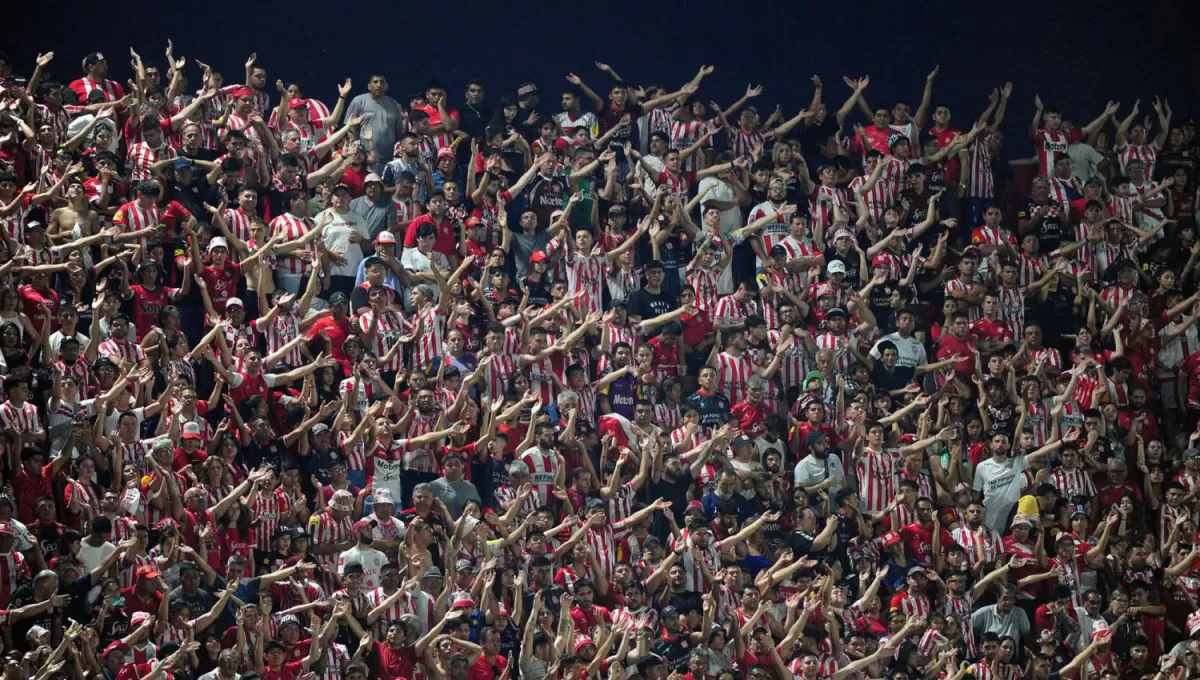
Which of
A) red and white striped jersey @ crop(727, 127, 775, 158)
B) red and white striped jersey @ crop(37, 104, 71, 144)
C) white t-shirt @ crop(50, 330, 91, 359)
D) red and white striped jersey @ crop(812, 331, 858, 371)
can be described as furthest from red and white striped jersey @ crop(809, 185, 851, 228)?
white t-shirt @ crop(50, 330, 91, 359)

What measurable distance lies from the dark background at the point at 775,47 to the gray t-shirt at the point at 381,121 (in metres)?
2.16

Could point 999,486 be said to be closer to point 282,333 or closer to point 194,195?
point 282,333

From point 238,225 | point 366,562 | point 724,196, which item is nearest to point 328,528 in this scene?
point 366,562

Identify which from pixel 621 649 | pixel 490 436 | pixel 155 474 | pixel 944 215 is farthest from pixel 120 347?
pixel 944 215

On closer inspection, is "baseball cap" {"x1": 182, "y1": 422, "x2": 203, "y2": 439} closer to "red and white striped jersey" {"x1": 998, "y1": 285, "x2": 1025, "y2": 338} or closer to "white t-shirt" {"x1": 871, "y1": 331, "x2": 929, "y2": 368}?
"white t-shirt" {"x1": 871, "y1": 331, "x2": 929, "y2": 368}

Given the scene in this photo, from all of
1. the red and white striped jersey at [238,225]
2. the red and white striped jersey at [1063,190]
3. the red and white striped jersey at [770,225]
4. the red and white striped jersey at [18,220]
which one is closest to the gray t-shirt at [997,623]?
the red and white striped jersey at [770,225]

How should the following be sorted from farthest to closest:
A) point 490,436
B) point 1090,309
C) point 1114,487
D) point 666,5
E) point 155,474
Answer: point 666,5, point 1090,309, point 1114,487, point 490,436, point 155,474

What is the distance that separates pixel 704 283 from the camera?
19.4 m

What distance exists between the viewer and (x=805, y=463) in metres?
18.0

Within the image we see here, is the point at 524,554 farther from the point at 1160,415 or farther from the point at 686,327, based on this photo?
the point at 1160,415

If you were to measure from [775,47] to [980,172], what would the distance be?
3.31 metres

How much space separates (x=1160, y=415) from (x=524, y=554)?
6511 millimetres

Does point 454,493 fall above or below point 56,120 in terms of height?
below

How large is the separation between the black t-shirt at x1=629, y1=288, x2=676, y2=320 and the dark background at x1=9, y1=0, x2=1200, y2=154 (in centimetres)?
440
